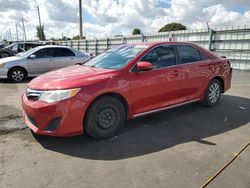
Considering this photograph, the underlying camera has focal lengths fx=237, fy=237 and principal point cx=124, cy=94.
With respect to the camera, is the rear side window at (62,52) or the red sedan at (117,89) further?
the rear side window at (62,52)

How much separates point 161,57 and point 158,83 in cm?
57

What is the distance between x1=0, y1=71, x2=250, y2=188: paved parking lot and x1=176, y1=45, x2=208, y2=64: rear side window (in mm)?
1214

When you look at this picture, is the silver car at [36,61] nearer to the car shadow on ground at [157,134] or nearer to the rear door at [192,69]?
the rear door at [192,69]

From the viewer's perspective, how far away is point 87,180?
9.23 feet

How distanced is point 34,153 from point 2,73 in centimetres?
701

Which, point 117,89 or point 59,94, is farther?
point 117,89

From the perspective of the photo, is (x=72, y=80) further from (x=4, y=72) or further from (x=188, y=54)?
(x=4, y=72)

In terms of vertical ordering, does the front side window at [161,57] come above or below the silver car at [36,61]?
above

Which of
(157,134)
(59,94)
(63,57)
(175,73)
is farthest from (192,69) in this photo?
(63,57)

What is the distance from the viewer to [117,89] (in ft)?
12.7

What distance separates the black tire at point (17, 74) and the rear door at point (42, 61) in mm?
387

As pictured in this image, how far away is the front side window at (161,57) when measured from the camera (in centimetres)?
445

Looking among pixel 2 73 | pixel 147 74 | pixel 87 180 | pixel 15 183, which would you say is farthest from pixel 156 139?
pixel 2 73

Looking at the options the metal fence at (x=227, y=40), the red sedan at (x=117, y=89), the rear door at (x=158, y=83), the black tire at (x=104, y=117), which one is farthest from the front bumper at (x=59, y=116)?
the metal fence at (x=227, y=40)
